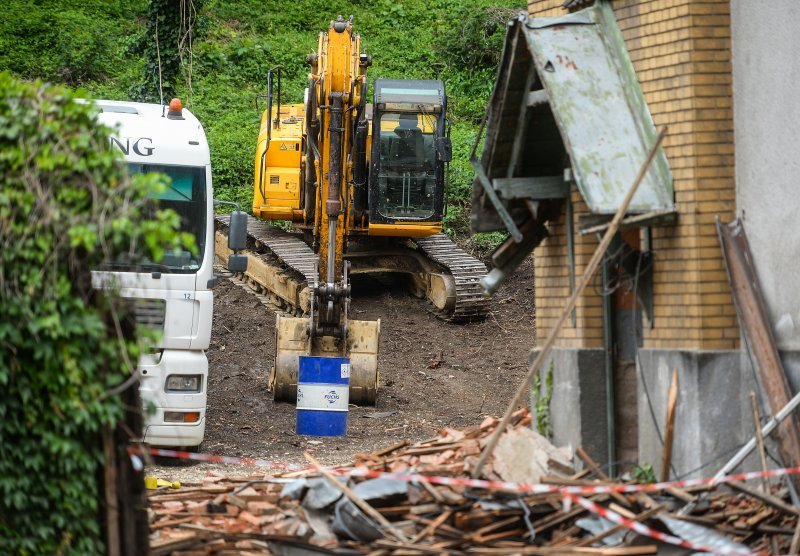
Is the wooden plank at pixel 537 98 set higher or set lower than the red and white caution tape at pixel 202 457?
higher

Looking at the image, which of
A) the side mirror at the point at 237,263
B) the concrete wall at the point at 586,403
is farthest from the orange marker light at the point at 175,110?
the concrete wall at the point at 586,403

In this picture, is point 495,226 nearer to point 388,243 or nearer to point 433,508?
point 433,508

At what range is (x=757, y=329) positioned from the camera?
8156mm

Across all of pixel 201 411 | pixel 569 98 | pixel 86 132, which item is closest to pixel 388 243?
pixel 201 411

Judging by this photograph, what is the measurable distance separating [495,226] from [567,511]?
2977 mm

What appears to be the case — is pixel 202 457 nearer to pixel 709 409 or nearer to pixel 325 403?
pixel 709 409

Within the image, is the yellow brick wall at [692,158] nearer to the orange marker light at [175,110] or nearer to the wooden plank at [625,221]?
the wooden plank at [625,221]

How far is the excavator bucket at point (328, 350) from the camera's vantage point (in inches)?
655

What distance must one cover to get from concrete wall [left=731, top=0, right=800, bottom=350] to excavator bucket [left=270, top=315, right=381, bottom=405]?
8.79m

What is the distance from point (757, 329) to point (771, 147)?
1276mm

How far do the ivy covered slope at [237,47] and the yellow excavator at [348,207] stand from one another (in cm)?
615

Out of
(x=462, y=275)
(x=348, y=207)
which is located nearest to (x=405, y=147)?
(x=348, y=207)

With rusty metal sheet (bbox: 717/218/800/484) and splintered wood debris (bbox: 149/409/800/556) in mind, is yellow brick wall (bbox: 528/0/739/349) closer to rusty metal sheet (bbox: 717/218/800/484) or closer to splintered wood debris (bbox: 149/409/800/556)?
rusty metal sheet (bbox: 717/218/800/484)

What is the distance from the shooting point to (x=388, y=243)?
22375 mm
